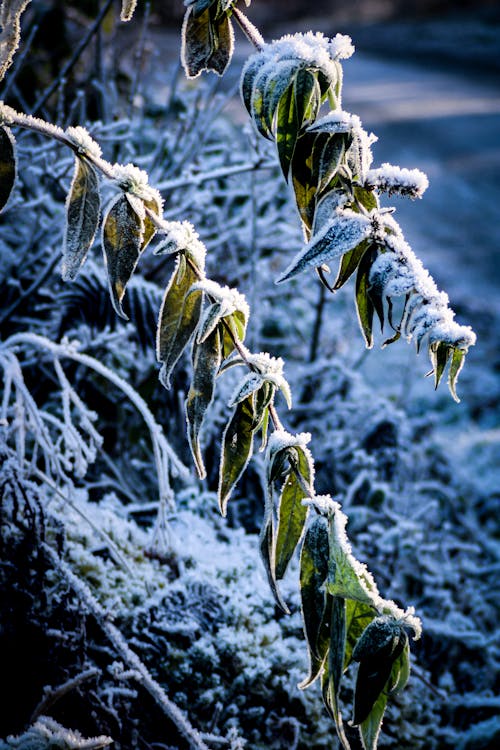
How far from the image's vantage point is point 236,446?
3.45 feet

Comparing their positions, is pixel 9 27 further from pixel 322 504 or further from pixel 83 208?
pixel 322 504

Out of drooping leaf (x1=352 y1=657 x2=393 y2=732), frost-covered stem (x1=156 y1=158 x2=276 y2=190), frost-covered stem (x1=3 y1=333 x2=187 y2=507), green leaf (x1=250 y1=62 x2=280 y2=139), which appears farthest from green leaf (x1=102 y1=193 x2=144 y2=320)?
frost-covered stem (x1=156 y1=158 x2=276 y2=190)

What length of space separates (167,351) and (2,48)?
0.46 metres

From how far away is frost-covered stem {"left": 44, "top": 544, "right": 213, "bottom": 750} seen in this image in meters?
1.41

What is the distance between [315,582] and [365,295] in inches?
16.0

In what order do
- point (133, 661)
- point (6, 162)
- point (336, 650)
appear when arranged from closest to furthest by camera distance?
point (336, 650)
point (6, 162)
point (133, 661)

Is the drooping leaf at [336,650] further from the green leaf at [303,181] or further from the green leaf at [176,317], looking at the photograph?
the green leaf at [303,181]

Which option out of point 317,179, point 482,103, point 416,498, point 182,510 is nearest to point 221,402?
point 182,510

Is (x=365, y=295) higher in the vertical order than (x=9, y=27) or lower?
lower

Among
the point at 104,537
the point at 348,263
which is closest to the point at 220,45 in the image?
the point at 348,263

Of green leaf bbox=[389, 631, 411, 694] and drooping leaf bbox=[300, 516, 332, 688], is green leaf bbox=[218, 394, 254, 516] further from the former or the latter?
green leaf bbox=[389, 631, 411, 694]

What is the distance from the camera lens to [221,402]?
2.54m

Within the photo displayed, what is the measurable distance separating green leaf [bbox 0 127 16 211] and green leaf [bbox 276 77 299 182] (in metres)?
0.38

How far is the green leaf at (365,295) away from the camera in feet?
3.34
